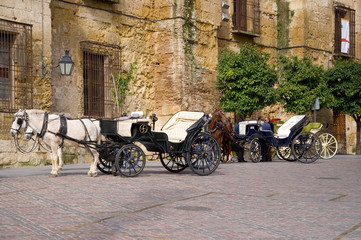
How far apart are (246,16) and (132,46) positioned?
6060 millimetres

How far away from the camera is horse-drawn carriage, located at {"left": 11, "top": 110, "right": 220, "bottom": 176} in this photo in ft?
39.7

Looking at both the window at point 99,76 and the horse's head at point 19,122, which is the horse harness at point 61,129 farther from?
the window at point 99,76

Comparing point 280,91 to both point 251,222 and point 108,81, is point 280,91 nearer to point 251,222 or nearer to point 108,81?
point 108,81

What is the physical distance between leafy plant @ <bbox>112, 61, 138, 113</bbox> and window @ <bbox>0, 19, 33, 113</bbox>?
3.55 meters

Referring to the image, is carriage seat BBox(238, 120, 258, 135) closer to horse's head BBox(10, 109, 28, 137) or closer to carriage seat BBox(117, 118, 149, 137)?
carriage seat BBox(117, 118, 149, 137)

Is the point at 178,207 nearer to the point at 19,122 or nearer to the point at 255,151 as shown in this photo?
the point at 19,122

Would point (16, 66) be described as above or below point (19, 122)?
above

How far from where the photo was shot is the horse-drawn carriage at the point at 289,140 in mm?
18125

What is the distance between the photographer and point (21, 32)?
52.8 ft

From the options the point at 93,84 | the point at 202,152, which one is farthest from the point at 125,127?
the point at 93,84

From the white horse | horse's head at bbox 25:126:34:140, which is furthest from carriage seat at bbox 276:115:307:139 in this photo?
horse's head at bbox 25:126:34:140

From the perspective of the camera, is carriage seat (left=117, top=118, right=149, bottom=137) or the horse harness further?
carriage seat (left=117, top=118, right=149, bottom=137)

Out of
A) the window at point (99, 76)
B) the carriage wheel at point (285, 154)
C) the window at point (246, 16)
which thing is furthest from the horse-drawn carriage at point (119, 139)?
the window at point (246, 16)

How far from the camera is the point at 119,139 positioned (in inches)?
489
